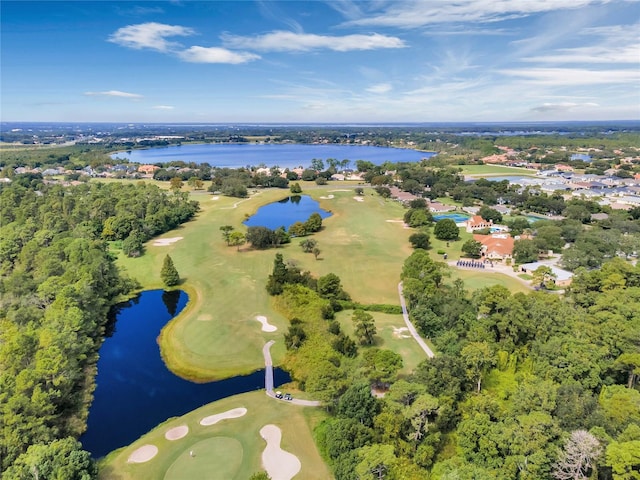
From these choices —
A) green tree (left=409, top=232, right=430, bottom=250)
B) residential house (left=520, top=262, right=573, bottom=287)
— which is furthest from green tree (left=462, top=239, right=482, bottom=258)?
residential house (left=520, top=262, right=573, bottom=287)

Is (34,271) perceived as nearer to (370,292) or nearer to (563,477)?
(370,292)

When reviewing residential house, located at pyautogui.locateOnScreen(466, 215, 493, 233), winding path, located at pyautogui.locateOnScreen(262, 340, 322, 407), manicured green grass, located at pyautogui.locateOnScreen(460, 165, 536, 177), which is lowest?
winding path, located at pyautogui.locateOnScreen(262, 340, 322, 407)

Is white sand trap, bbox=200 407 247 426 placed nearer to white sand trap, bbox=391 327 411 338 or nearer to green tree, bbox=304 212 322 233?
white sand trap, bbox=391 327 411 338

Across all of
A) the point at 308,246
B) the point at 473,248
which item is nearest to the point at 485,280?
the point at 473,248

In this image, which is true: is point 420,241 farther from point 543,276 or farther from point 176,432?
point 176,432

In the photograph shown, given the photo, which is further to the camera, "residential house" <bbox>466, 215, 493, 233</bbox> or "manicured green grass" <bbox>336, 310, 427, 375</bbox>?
"residential house" <bbox>466, 215, 493, 233</bbox>

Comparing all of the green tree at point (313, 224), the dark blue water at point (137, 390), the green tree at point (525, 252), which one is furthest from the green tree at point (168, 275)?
the green tree at point (525, 252)
